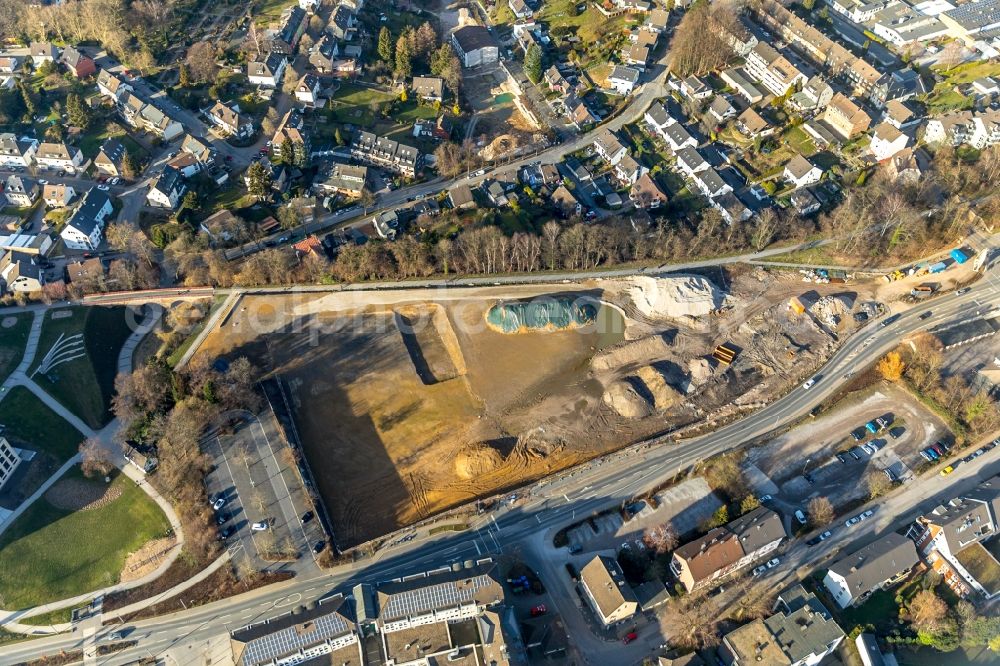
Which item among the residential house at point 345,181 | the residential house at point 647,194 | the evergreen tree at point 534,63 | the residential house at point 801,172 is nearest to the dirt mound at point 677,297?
the residential house at point 647,194

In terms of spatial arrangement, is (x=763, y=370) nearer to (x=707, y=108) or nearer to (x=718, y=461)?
(x=718, y=461)

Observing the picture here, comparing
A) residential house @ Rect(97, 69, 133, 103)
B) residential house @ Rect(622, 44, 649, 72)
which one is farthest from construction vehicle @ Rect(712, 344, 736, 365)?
residential house @ Rect(97, 69, 133, 103)

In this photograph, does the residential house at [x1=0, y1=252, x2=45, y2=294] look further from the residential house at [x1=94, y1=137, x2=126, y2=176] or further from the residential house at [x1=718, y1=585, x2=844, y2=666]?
the residential house at [x1=718, y1=585, x2=844, y2=666]

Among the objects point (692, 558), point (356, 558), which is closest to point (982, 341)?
point (692, 558)

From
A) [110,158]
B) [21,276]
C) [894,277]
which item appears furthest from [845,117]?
[21,276]

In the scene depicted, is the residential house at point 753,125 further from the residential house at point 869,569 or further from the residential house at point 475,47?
the residential house at point 869,569

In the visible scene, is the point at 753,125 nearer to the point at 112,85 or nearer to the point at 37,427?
the point at 37,427
